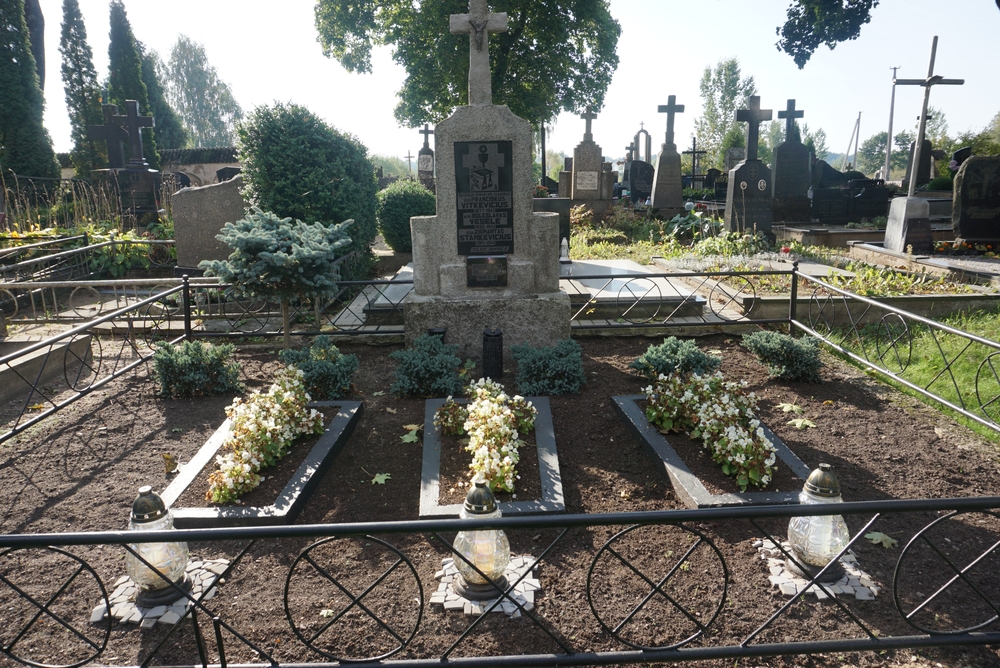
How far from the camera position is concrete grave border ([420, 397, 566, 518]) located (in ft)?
13.6

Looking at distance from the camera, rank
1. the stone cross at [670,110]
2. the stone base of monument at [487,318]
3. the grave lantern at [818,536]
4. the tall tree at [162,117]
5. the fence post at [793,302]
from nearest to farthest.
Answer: the grave lantern at [818,536] → the stone base of monument at [487,318] → the fence post at [793,302] → the stone cross at [670,110] → the tall tree at [162,117]

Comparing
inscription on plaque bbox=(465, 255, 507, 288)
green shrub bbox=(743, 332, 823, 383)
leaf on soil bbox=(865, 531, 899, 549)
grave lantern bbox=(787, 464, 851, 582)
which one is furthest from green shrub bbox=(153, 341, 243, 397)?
leaf on soil bbox=(865, 531, 899, 549)

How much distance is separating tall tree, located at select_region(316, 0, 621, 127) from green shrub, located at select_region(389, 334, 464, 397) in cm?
1874

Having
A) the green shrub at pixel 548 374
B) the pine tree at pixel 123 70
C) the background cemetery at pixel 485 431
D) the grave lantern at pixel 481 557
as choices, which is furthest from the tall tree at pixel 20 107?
the grave lantern at pixel 481 557

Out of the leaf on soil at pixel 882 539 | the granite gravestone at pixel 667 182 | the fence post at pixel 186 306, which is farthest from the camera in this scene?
the granite gravestone at pixel 667 182

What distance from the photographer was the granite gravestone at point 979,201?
11.9 m

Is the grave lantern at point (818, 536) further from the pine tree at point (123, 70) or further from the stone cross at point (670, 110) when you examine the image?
the pine tree at point (123, 70)

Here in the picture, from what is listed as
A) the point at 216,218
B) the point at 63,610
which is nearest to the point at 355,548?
the point at 63,610

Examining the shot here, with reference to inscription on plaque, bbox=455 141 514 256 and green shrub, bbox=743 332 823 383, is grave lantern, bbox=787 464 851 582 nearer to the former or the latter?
green shrub, bbox=743 332 823 383

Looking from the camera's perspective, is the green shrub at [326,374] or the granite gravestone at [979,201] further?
the granite gravestone at [979,201]

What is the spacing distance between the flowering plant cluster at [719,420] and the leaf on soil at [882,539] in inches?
25.1

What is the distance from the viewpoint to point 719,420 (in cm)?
472

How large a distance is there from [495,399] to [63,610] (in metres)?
2.96

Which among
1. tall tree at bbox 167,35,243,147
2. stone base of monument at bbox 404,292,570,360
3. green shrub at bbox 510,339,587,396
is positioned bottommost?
green shrub at bbox 510,339,587,396
